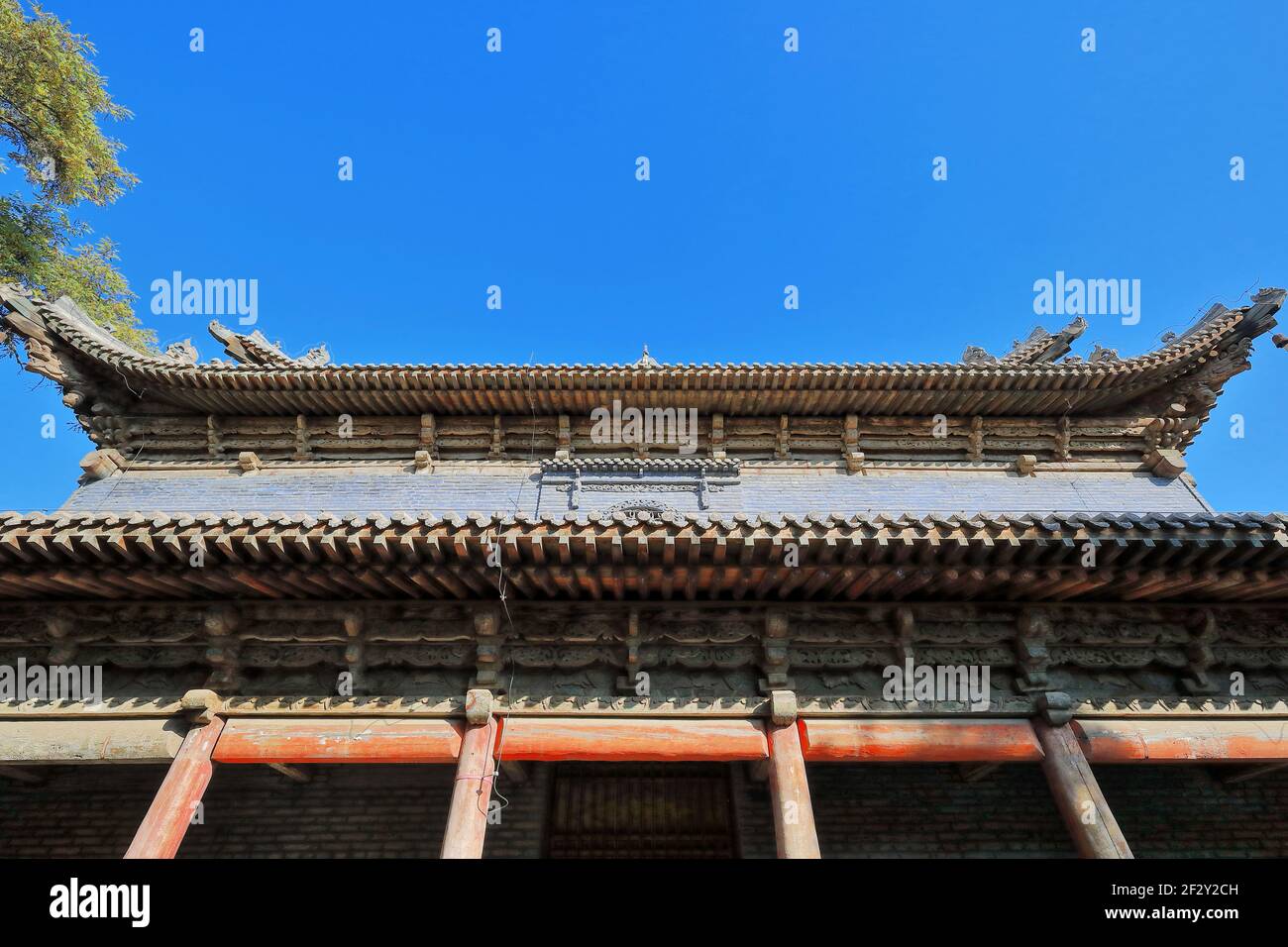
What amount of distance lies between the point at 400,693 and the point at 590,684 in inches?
67.5

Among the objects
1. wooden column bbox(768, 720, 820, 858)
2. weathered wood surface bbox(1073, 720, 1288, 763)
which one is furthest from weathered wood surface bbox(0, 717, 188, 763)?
weathered wood surface bbox(1073, 720, 1288, 763)

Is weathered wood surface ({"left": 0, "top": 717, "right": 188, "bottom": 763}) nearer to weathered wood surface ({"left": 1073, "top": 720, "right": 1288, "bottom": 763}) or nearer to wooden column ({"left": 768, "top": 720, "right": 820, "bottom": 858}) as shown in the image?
wooden column ({"left": 768, "top": 720, "right": 820, "bottom": 858})

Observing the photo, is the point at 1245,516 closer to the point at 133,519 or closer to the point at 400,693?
the point at 400,693

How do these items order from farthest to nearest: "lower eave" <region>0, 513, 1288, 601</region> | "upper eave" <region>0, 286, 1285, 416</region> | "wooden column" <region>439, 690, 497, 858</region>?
1. "upper eave" <region>0, 286, 1285, 416</region>
2. "wooden column" <region>439, 690, 497, 858</region>
3. "lower eave" <region>0, 513, 1288, 601</region>

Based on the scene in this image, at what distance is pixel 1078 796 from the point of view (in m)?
4.83

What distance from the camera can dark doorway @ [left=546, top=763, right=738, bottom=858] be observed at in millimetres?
6477

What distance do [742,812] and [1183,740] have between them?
4.08 meters

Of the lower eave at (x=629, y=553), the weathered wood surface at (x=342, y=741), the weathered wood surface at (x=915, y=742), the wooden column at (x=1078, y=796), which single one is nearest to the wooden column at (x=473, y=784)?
the weathered wood surface at (x=342, y=741)

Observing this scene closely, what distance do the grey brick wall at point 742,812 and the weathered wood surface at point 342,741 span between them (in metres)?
1.68

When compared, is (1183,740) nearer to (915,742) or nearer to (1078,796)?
(1078,796)

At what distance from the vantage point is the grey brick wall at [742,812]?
20.8 ft

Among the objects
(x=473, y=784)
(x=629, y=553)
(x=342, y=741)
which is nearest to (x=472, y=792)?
(x=473, y=784)

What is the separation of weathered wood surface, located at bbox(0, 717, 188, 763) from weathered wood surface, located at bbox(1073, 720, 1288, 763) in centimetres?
794
